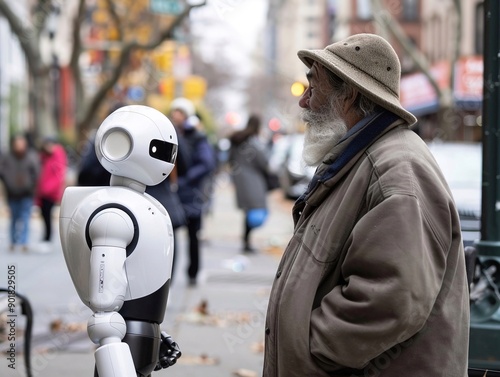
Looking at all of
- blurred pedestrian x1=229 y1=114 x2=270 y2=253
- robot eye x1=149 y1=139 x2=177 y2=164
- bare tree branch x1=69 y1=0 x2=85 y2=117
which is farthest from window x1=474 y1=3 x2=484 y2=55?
robot eye x1=149 y1=139 x2=177 y2=164

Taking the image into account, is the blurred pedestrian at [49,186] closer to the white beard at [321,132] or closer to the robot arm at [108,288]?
the robot arm at [108,288]

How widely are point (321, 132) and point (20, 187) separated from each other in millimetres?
10435

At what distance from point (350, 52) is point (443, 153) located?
849cm

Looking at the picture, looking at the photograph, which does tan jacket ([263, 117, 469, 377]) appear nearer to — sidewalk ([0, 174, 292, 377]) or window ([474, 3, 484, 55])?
sidewalk ([0, 174, 292, 377])

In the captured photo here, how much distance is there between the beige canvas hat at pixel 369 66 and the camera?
8.89ft

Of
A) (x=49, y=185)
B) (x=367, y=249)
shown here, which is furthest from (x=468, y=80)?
(x=367, y=249)

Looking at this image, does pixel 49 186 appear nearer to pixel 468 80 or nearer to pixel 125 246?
Answer: pixel 125 246

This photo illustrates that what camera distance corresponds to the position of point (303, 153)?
297 centimetres

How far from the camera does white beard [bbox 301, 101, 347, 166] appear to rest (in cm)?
283

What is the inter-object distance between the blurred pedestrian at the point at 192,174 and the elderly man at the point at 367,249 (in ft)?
20.2

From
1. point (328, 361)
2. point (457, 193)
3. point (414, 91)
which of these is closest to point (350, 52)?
point (328, 361)

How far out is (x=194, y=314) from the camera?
781 cm

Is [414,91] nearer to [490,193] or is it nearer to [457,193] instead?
[457,193]

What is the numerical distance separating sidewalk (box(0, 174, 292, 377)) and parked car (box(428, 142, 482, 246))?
7.25 feet
